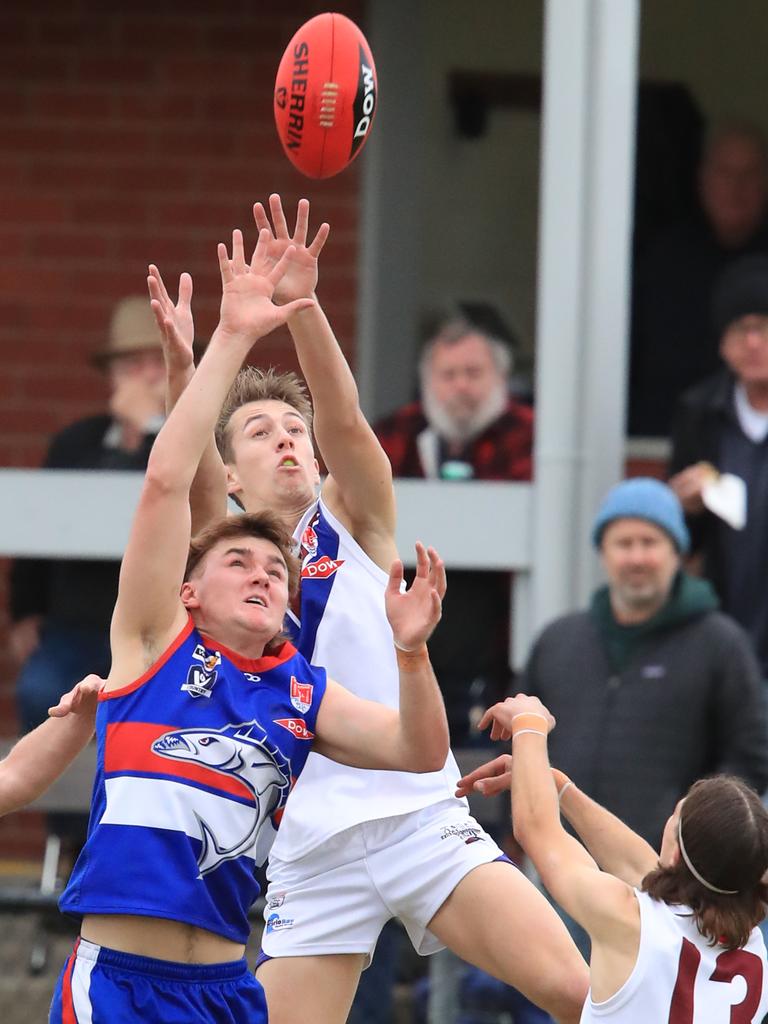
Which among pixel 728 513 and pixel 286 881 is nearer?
pixel 286 881

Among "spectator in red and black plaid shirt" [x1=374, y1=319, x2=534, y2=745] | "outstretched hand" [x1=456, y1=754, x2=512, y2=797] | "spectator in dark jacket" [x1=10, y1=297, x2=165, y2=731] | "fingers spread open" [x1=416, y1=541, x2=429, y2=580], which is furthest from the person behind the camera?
"spectator in dark jacket" [x1=10, y1=297, x2=165, y2=731]

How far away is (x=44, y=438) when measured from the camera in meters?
7.52

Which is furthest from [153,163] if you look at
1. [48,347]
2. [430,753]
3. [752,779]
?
[430,753]

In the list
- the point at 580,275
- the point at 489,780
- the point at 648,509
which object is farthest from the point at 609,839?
the point at 580,275

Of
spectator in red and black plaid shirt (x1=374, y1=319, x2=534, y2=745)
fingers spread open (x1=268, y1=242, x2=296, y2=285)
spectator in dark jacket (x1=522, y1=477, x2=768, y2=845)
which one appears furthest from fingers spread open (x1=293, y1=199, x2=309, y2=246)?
spectator in red and black plaid shirt (x1=374, y1=319, x2=534, y2=745)

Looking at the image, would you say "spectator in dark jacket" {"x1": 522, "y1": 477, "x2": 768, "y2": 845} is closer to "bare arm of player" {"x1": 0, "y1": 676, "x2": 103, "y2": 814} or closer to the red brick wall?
"bare arm of player" {"x1": 0, "y1": 676, "x2": 103, "y2": 814}

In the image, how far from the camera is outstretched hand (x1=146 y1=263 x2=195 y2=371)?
11.7ft

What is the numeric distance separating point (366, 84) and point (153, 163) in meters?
3.49

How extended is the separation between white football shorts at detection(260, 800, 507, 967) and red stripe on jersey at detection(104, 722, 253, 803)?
2.53ft

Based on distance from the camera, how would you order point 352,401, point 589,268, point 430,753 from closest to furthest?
point 430,753 → point 352,401 → point 589,268

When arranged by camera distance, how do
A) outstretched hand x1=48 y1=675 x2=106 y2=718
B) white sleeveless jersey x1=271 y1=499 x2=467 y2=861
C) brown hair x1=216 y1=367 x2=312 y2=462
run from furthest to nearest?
brown hair x1=216 y1=367 x2=312 y2=462
white sleeveless jersey x1=271 y1=499 x2=467 y2=861
outstretched hand x1=48 y1=675 x2=106 y2=718

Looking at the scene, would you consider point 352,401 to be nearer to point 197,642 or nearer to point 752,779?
point 197,642

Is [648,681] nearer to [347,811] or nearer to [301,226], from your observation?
[347,811]

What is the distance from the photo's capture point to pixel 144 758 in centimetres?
323
